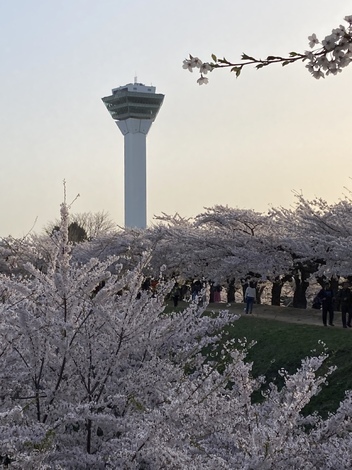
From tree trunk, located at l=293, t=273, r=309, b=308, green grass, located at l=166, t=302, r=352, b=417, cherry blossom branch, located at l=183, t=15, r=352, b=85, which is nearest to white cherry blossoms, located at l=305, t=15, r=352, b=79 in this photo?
cherry blossom branch, located at l=183, t=15, r=352, b=85

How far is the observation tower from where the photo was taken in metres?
118

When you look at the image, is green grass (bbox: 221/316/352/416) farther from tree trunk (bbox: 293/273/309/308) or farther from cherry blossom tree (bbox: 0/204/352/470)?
tree trunk (bbox: 293/273/309/308)

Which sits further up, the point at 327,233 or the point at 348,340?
the point at 327,233

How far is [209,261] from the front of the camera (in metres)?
36.2

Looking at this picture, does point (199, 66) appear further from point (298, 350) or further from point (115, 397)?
point (298, 350)

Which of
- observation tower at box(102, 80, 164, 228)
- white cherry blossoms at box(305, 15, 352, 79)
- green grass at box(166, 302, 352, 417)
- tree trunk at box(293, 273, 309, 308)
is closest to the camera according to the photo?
white cherry blossoms at box(305, 15, 352, 79)

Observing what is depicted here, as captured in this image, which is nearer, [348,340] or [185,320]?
[185,320]

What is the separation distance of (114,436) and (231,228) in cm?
2966

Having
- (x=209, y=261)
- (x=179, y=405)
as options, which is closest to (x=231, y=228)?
(x=209, y=261)

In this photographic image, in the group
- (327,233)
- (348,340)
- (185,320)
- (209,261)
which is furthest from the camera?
(209,261)

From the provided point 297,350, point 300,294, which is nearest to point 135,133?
point 300,294

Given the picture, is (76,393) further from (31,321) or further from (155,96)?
(155,96)

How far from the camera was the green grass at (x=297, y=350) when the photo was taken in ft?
52.0

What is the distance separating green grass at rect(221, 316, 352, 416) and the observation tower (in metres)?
93.9
